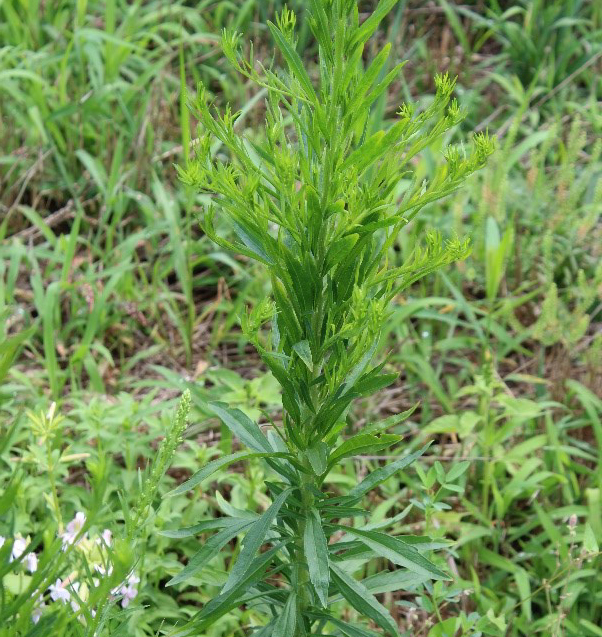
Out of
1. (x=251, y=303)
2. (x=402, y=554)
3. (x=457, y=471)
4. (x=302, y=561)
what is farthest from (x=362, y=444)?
(x=251, y=303)

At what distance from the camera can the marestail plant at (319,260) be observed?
4.27 ft

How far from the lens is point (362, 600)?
1.47m

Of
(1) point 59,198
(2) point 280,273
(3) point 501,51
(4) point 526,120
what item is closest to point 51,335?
(1) point 59,198

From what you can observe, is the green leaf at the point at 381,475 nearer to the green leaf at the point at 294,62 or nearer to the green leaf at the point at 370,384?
the green leaf at the point at 370,384

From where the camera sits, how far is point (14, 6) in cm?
365

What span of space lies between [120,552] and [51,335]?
1.58 meters

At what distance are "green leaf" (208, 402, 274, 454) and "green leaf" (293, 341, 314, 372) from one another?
0.25 m

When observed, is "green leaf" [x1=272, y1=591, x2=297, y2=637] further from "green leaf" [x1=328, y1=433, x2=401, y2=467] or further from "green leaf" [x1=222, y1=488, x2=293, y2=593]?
"green leaf" [x1=328, y1=433, x2=401, y2=467]

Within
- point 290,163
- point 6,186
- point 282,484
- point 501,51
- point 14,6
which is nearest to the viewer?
point 290,163

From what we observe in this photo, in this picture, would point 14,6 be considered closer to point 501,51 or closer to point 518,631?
point 501,51

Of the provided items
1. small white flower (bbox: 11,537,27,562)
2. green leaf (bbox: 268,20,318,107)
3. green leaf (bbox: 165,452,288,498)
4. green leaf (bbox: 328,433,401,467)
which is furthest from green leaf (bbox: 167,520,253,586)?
green leaf (bbox: 268,20,318,107)

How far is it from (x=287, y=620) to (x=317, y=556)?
174mm

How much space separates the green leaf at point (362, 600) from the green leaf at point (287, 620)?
8cm

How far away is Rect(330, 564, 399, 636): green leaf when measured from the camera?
1457 millimetres
